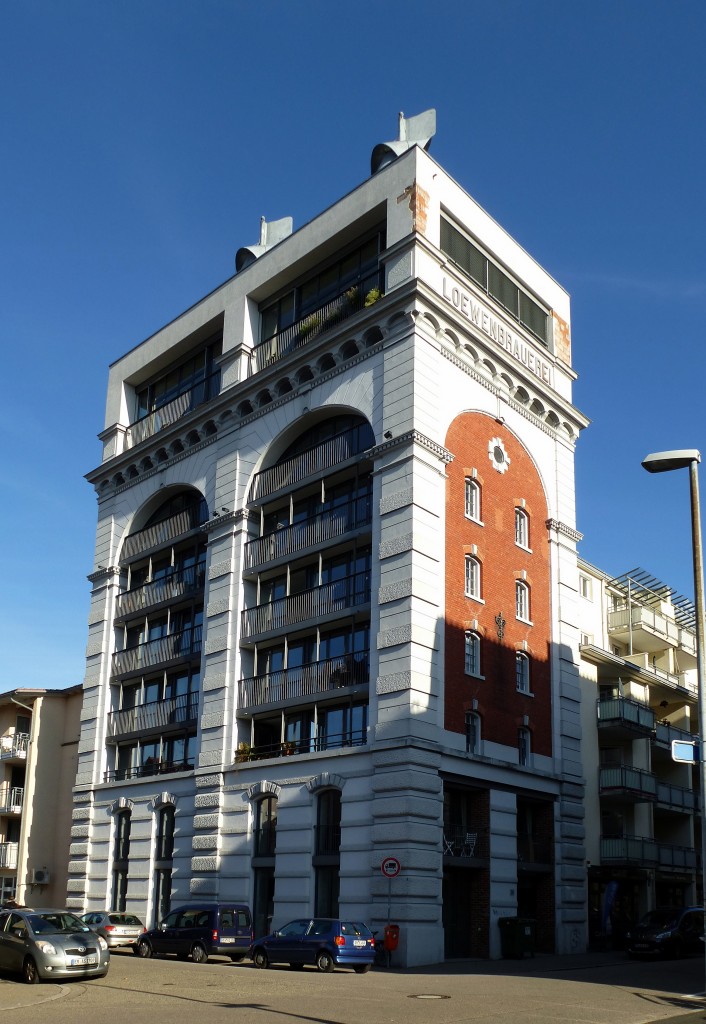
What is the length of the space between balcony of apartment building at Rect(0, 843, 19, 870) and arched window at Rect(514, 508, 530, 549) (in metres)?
28.3

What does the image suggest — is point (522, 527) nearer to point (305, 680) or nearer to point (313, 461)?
point (313, 461)

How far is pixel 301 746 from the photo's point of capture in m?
36.1

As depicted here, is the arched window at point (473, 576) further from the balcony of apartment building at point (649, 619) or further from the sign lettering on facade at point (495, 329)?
the balcony of apartment building at point (649, 619)

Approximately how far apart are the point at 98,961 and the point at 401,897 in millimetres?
9259

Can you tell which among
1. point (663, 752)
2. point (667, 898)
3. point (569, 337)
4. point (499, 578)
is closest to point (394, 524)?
point (499, 578)

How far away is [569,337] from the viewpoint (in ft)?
147

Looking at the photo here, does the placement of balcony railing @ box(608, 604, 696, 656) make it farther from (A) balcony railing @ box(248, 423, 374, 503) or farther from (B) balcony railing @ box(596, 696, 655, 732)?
(A) balcony railing @ box(248, 423, 374, 503)

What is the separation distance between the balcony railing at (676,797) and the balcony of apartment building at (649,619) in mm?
6385

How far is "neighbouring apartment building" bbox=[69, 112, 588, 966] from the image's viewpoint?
109 ft

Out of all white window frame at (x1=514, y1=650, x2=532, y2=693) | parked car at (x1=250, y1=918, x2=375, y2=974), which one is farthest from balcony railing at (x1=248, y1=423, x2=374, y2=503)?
parked car at (x1=250, y1=918, x2=375, y2=974)

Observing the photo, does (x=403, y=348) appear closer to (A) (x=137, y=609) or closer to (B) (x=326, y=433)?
(B) (x=326, y=433)

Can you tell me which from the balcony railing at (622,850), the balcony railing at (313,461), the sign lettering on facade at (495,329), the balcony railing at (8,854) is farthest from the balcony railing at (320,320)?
the balcony railing at (8,854)

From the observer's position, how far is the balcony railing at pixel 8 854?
50719mm

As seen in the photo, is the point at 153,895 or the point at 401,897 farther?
the point at 153,895
